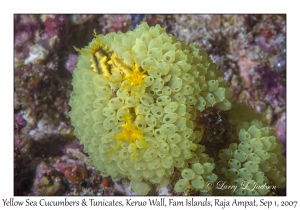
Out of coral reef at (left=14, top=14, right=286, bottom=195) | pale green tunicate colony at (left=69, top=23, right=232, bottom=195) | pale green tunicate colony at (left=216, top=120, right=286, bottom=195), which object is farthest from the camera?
coral reef at (left=14, top=14, right=286, bottom=195)

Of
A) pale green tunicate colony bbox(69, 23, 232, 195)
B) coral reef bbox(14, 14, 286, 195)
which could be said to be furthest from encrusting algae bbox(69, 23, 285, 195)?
coral reef bbox(14, 14, 286, 195)

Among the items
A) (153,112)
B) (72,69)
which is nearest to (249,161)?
(153,112)

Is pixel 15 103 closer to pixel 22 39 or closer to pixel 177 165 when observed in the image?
pixel 22 39

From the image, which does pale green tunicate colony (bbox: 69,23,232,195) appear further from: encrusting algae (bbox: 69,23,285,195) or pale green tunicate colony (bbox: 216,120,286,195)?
pale green tunicate colony (bbox: 216,120,286,195)

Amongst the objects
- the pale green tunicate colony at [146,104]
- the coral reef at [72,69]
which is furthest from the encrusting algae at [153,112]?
the coral reef at [72,69]

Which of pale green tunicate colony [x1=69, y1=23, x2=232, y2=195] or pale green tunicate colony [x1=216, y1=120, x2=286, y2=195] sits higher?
pale green tunicate colony [x1=69, y1=23, x2=232, y2=195]
